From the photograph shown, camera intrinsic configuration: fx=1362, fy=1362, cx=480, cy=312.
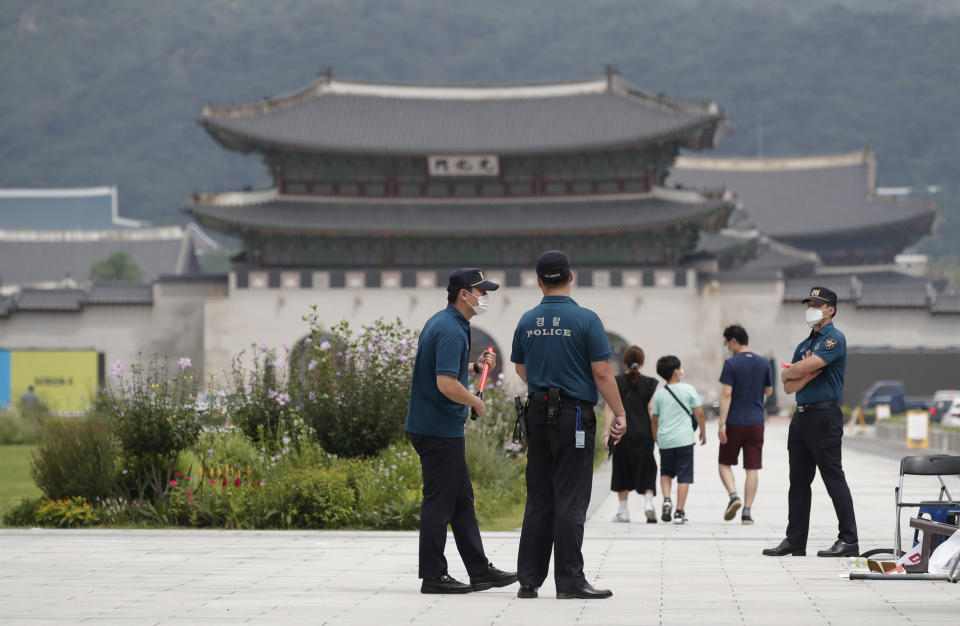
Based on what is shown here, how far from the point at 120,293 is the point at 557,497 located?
43486 mm

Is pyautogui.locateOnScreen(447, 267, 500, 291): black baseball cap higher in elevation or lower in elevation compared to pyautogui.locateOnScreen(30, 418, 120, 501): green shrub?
higher

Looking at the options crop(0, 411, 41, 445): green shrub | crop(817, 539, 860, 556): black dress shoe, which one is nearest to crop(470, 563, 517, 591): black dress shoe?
crop(817, 539, 860, 556): black dress shoe

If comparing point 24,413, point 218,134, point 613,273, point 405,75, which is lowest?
point 24,413

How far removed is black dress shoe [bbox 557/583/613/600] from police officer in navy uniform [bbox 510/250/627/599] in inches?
0.7

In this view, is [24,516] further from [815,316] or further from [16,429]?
[16,429]

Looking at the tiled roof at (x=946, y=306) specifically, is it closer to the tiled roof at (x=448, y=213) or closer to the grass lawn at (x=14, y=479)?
the tiled roof at (x=448, y=213)

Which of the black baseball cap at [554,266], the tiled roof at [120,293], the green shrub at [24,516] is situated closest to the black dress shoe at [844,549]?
the black baseball cap at [554,266]

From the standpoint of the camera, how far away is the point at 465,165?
161ft

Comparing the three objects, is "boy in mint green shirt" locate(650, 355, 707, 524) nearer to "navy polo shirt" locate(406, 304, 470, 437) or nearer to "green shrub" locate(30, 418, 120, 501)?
"green shrub" locate(30, 418, 120, 501)

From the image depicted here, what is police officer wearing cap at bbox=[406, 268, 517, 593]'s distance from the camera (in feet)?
27.3

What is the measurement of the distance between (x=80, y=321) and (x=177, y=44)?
11563cm

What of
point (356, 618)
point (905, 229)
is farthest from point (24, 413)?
point (905, 229)

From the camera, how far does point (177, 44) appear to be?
158 metres

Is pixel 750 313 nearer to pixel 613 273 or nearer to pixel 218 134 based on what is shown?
pixel 613 273
